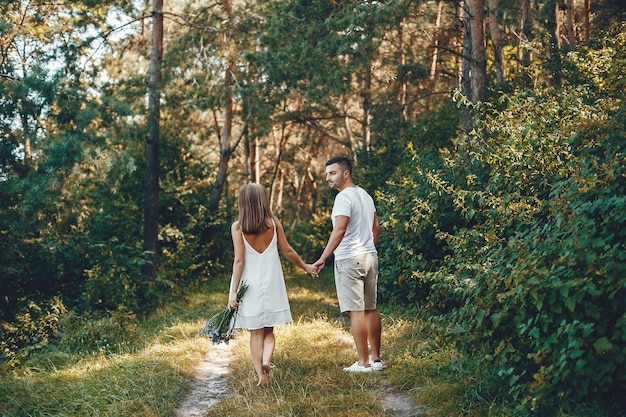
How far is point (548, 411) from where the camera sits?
4.30 metres

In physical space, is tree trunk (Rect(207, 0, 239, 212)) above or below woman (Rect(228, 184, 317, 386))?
above

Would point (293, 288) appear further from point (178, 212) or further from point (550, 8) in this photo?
point (550, 8)

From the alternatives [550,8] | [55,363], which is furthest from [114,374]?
[550,8]

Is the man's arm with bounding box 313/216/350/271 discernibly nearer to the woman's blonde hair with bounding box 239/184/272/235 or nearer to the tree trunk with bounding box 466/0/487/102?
the woman's blonde hair with bounding box 239/184/272/235

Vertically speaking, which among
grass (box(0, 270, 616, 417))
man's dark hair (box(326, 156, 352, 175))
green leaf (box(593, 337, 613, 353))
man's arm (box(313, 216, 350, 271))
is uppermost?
man's dark hair (box(326, 156, 352, 175))

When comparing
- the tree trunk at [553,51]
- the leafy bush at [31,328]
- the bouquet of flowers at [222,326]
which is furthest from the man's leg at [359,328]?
the tree trunk at [553,51]

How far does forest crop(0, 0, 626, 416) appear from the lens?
4406 mm

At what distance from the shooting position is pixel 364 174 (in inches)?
697

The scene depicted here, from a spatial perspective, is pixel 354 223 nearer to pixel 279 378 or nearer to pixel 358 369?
pixel 358 369

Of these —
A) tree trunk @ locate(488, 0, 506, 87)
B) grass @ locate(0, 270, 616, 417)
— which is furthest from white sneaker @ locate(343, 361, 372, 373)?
tree trunk @ locate(488, 0, 506, 87)

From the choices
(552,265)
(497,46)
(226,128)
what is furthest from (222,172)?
(552,265)

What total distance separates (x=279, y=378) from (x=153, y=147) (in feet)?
30.9

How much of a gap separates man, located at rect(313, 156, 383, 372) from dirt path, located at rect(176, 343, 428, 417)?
52cm

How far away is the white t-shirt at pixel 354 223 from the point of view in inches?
247
